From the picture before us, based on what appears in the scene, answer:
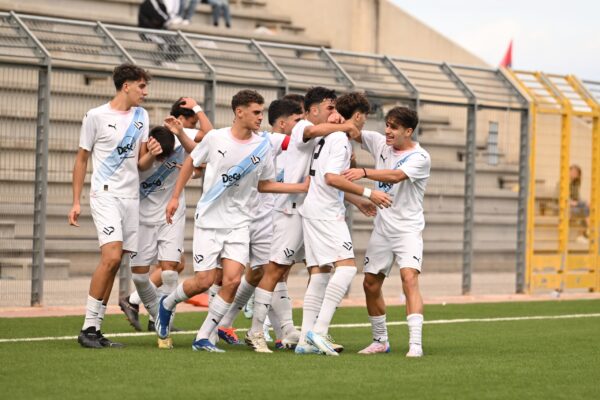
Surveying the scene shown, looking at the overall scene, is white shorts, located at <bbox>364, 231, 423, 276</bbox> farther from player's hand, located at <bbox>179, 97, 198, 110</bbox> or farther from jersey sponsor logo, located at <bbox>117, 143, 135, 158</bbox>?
jersey sponsor logo, located at <bbox>117, 143, 135, 158</bbox>

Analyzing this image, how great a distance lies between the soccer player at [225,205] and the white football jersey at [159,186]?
3.31 ft

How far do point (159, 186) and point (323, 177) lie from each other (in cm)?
178

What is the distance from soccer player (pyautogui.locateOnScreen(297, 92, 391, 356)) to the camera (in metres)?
10.2

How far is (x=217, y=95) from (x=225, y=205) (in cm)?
740

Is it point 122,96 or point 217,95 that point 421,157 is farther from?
point 217,95

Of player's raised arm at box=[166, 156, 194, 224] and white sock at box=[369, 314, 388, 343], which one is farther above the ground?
player's raised arm at box=[166, 156, 194, 224]

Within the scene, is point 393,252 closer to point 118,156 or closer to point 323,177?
point 323,177

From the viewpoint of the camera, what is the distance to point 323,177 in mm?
10258

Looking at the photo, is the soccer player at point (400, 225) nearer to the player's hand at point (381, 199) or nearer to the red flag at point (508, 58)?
the player's hand at point (381, 199)

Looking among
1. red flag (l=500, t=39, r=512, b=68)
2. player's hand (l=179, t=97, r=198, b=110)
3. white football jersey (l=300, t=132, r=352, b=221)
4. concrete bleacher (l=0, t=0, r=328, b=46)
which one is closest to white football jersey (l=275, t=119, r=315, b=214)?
white football jersey (l=300, t=132, r=352, b=221)

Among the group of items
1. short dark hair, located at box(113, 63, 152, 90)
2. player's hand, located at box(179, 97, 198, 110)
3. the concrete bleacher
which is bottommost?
player's hand, located at box(179, 97, 198, 110)

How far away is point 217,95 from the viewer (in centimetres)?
1748

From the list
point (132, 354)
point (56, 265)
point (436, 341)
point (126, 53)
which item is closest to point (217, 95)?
point (126, 53)

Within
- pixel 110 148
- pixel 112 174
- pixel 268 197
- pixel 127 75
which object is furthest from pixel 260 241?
pixel 127 75
